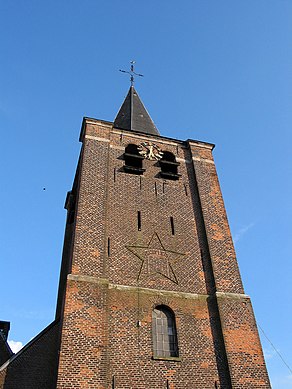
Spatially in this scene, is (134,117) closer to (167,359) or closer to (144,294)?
(144,294)

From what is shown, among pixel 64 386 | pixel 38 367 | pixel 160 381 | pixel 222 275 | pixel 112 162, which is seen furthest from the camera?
pixel 112 162

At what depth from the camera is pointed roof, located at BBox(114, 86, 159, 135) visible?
1799 cm

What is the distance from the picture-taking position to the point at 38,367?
1044cm

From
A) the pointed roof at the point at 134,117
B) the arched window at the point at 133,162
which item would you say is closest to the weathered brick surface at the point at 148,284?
the arched window at the point at 133,162

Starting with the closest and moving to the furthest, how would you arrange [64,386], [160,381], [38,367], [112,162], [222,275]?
[64,386], [160,381], [38,367], [222,275], [112,162]

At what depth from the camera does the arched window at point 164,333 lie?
1030 cm

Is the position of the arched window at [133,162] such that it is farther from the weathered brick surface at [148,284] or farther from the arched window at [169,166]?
the arched window at [169,166]

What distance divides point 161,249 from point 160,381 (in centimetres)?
406

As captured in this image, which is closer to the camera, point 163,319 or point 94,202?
point 163,319

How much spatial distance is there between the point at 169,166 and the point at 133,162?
148 cm

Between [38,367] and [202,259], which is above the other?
[202,259]

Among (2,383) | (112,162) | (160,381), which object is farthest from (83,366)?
(112,162)

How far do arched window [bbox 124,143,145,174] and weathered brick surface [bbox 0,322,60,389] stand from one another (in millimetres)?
6179

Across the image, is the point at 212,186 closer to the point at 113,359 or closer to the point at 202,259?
the point at 202,259
